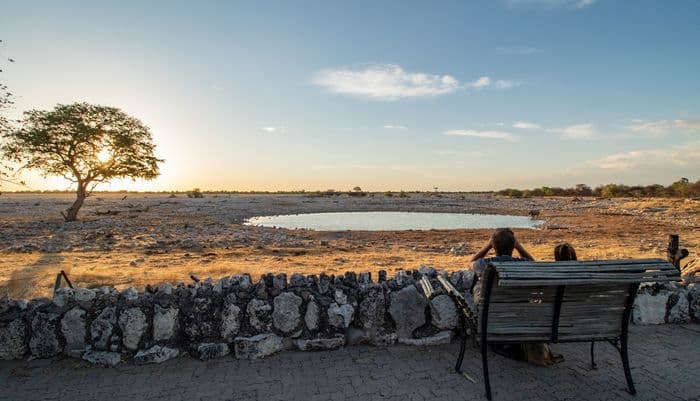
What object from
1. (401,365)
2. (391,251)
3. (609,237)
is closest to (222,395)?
(401,365)

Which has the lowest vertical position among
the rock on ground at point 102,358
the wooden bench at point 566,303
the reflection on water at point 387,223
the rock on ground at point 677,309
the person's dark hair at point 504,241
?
the reflection on water at point 387,223

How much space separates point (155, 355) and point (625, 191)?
255 feet

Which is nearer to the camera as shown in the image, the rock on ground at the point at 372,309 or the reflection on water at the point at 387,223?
the rock on ground at the point at 372,309

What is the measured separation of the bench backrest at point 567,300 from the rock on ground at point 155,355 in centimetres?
358

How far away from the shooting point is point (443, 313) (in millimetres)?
5098

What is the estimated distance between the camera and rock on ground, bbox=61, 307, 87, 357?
4.62 m

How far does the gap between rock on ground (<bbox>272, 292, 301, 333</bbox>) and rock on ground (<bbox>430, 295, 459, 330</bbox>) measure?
5.86ft

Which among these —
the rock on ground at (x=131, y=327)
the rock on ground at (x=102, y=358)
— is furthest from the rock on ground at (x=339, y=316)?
the rock on ground at (x=102, y=358)

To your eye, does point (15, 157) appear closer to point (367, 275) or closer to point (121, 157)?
point (121, 157)

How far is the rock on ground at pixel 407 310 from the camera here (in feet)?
16.5

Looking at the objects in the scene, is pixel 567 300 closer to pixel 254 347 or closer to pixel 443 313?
pixel 443 313

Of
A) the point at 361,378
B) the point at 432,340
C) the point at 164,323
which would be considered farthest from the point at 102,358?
the point at 432,340

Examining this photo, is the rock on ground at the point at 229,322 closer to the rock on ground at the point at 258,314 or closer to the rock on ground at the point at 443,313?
the rock on ground at the point at 258,314

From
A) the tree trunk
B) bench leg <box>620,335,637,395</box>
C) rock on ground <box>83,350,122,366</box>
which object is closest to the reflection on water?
the tree trunk
